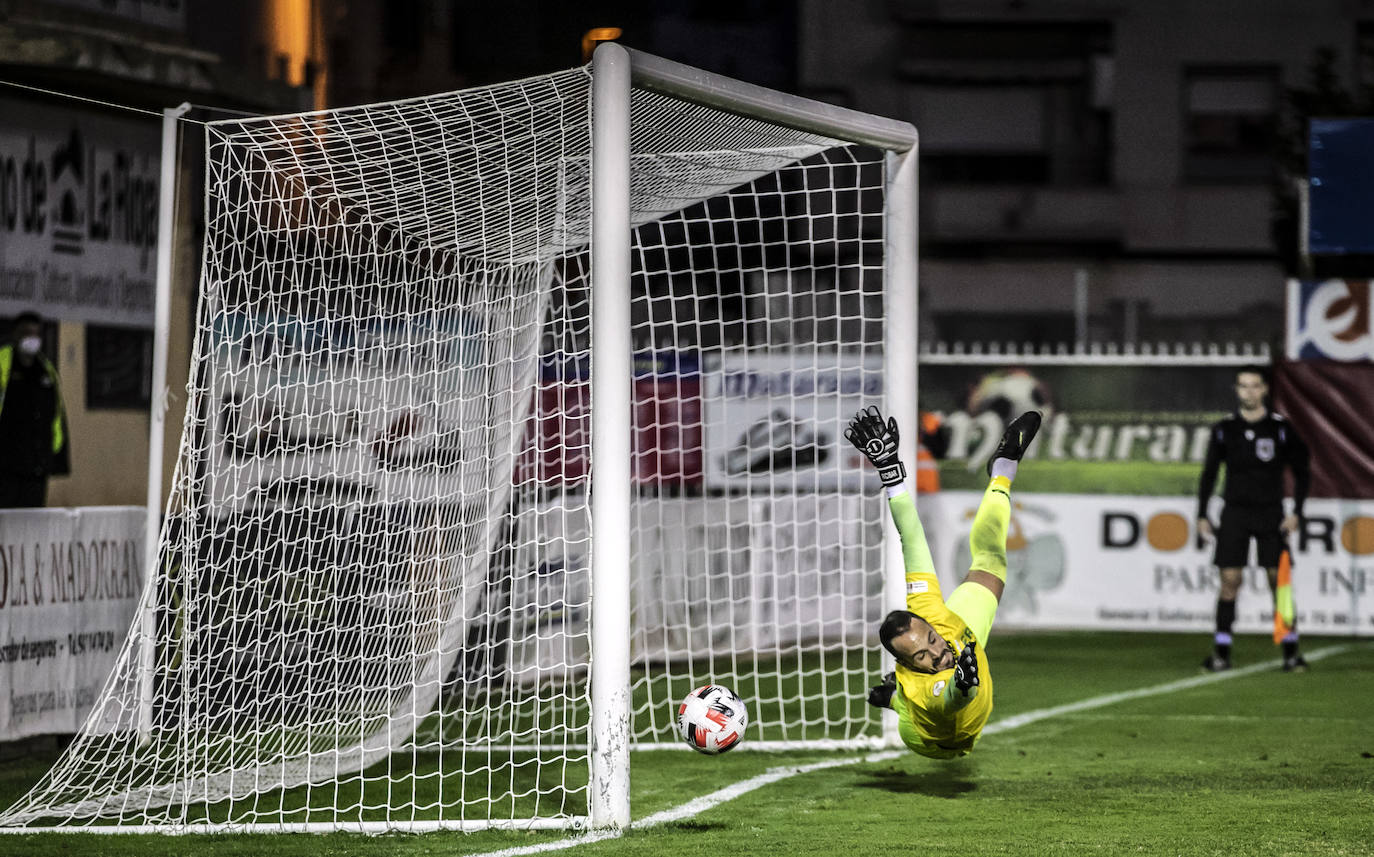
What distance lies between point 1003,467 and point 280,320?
3.50 metres

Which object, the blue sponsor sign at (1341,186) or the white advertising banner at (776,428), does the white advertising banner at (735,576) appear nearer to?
the white advertising banner at (776,428)

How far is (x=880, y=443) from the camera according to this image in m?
6.55

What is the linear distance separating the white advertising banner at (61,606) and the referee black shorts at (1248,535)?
22.1 feet

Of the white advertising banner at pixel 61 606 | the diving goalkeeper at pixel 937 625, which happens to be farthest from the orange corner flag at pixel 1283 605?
the white advertising banner at pixel 61 606

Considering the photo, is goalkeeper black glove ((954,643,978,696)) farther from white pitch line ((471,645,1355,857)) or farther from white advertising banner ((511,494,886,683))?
white advertising banner ((511,494,886,683))

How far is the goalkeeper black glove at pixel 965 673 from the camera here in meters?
6.08

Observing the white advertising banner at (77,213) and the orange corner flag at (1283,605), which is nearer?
the white advertising banner at (77,213)

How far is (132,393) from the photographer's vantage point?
10.8 m

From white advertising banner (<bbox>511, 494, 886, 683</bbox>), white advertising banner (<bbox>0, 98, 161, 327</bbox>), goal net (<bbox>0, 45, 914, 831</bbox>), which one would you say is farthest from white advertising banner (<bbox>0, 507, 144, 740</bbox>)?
white advertising banner (<bbox>511, 494, 886, 683</bbox>)

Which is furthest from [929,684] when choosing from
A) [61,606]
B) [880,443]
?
[61,606]

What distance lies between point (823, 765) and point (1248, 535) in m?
4.67

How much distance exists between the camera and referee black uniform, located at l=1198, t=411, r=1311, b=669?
1105cm

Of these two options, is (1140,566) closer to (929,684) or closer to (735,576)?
(735,576)

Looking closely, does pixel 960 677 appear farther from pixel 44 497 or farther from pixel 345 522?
pixel 44 497
